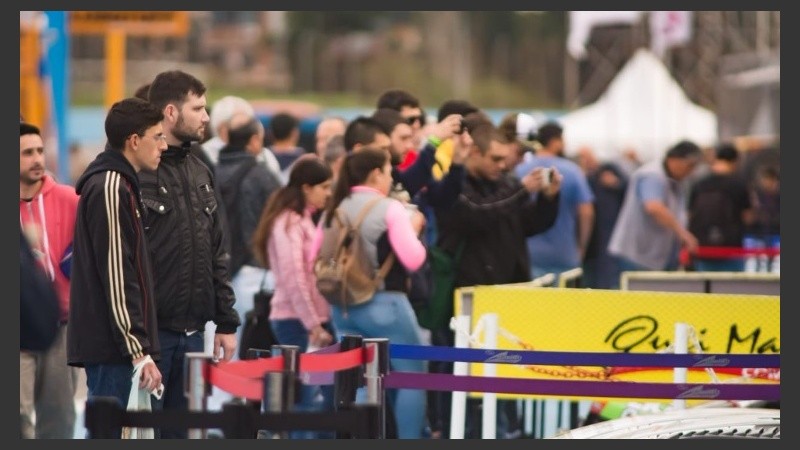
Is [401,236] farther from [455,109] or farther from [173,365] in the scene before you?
[173,365]

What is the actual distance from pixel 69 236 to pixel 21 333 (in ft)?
7.39

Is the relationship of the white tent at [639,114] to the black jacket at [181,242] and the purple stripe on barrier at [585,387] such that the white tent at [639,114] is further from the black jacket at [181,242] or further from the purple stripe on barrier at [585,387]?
the black jacket at [181,242]

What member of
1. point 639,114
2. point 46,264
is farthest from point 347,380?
point 639,114

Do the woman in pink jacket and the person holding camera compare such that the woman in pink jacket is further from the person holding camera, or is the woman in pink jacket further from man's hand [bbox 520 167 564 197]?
the person holding camera

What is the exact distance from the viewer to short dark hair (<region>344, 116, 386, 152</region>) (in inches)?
428

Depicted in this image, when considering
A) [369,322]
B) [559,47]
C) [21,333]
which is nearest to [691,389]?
[369,322]

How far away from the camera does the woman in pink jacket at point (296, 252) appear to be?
10.7m

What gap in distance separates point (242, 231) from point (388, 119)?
151 centimetres

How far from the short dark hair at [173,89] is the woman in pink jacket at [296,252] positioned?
2.82 metres

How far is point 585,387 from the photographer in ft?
27.5

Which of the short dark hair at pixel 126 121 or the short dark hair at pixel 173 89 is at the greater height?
the short dark hair at pixel 173 89

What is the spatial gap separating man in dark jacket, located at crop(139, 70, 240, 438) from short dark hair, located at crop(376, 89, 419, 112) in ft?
11.8

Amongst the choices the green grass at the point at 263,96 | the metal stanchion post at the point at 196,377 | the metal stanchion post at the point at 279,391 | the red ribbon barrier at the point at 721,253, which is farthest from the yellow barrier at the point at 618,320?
the green grass at the point at 263,96

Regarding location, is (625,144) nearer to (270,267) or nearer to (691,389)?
(270,267)
